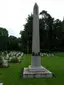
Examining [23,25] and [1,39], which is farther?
[1,39]

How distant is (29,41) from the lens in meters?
57.3

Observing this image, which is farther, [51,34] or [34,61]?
[51,34]

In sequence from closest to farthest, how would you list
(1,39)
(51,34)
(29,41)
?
(29,41)
(51,34)
(1,39)

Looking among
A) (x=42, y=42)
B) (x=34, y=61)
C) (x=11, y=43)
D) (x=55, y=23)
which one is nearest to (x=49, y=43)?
(x=42, y=42)

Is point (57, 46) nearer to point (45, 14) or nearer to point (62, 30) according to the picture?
point (62, 30)

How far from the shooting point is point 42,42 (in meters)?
58.2

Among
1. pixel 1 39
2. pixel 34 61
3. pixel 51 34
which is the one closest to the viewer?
pixel 34 61

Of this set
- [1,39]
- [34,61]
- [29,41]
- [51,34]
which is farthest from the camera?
[1,39]

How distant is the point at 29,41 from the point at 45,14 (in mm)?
11071

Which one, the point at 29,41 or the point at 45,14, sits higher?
the point at 45,14

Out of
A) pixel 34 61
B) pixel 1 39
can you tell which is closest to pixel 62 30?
pixel 1 39

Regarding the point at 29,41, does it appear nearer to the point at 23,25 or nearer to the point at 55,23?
the point at 23,25

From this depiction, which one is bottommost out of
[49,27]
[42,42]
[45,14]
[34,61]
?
[34,61]

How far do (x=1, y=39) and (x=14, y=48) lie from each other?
665 cm
